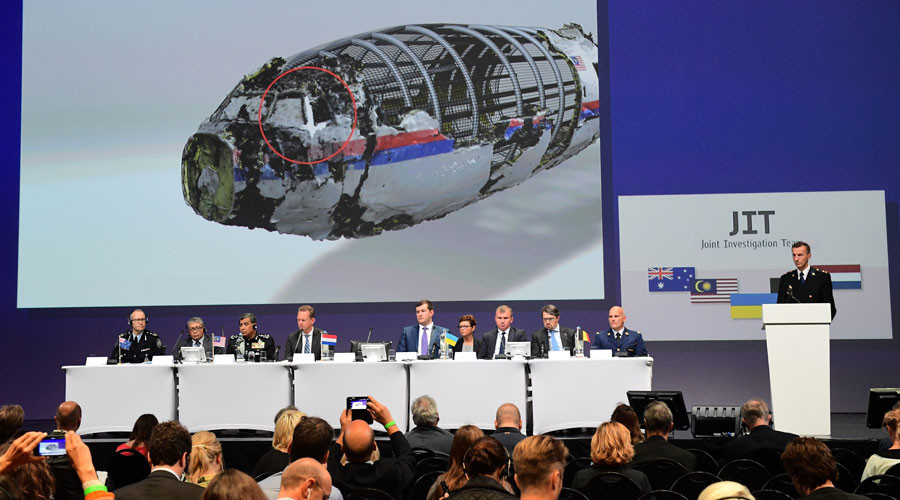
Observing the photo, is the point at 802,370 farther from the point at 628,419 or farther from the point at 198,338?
the point at 198,338

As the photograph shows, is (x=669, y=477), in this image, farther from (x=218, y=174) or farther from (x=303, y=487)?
(x=218, y=174)

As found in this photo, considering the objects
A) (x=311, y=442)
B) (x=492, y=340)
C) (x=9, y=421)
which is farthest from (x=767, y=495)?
(x=492, y=340)

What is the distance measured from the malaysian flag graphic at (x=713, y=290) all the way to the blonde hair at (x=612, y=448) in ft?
18.6

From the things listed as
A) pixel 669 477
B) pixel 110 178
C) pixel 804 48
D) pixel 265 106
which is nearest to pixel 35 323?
pixel 110 178

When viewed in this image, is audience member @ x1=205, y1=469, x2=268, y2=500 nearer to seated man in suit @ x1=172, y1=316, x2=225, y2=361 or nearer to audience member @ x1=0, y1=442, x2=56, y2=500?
audience member @ x1=0, y1=442, x2=56, y2=500

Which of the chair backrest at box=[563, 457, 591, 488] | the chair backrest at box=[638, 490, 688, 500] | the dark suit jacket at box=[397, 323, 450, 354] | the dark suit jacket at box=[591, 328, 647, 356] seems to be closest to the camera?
the chair backrest at box=[638, 490, 688, 500]

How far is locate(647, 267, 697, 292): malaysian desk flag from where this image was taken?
943 cm

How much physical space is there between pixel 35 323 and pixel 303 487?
8517 millimetres

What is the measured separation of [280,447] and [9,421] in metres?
1.34

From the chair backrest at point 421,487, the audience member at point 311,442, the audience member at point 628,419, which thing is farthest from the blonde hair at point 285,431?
the audience member at point 628,419

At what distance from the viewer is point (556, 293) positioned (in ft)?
31.3

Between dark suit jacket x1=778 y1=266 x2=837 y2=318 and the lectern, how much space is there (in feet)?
2.04

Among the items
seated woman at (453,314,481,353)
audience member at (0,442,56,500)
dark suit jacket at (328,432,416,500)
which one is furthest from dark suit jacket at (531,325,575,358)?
audience member at (0,442,56,500)

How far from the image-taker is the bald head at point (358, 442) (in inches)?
158
